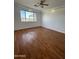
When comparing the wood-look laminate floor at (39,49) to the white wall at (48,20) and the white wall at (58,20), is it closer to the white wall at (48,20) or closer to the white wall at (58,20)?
the white wall at (58,20)

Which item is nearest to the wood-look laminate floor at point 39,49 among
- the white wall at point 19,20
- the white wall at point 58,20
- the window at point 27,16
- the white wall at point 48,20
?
the white wall at point 58,20

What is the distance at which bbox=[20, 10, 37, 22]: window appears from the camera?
10.2 meters

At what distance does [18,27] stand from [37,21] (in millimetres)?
3655

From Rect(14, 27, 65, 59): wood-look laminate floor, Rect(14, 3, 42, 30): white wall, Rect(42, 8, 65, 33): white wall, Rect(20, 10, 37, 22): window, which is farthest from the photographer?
Rect(20, 10, 37, 22): window

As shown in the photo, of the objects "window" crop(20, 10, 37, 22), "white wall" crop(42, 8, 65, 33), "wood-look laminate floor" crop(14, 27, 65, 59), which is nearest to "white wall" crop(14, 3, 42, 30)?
"window" crop(20, 10, 37, 22)

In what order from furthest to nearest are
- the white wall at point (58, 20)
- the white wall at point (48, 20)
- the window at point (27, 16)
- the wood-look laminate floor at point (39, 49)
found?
the window at point (27, 16) → the white wall at point (48, 20) → the white wall at point (58, 20) → the wood-look laminate floor at point (39, 49)

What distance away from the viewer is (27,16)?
1091 centimetres

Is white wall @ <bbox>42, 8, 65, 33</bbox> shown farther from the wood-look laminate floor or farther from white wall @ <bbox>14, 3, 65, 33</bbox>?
the wood-look laminate floor

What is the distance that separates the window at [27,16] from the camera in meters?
10.2

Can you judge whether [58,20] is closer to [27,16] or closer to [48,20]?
[48,20]

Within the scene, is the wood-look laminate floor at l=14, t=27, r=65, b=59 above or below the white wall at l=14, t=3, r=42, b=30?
below
